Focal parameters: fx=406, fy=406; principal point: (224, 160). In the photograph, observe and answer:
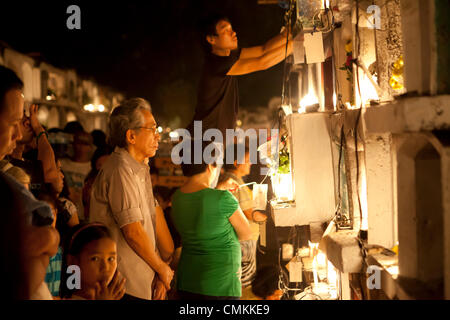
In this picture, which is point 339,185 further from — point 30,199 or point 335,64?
point 30,199

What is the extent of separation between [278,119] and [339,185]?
1409 mm

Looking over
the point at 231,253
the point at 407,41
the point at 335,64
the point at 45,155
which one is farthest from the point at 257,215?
the point at 407,41

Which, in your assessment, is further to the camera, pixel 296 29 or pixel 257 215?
pixel 257 215

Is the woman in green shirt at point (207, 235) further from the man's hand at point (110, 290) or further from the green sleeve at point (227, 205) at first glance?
the man's hand at point (110, 290)

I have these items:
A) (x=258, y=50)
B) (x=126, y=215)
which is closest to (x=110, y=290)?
(x=126, y=215)

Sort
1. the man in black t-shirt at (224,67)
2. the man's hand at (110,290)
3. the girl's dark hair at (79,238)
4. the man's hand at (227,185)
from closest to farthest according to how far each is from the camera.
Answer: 1. the man's hand at (110,290)
2. the girl's dark hair at (79,238)
3. the man in black t-shirt at (224,67)
4. the man's hand at (227,185)

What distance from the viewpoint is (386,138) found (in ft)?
11.1

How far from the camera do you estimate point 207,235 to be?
13.7ft

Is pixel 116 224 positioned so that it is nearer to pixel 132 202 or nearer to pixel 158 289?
pixel 132 202

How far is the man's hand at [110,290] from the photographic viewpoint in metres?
2.77

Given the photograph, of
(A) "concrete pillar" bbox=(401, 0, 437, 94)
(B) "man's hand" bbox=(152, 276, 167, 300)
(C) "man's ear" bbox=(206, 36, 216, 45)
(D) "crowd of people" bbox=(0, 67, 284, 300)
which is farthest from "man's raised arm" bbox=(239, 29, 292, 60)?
(B) "man's hand" bbox=(152, 276, 167, 300)

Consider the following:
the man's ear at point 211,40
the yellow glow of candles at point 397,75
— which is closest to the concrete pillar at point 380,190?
the yellow glow of candles at point 397,75

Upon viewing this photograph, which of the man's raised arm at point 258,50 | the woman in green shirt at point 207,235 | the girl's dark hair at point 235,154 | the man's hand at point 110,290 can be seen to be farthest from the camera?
the girl's dark hair at point 235,154

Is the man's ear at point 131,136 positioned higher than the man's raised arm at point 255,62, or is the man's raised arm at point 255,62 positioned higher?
the man's raised arm at point 255,62
